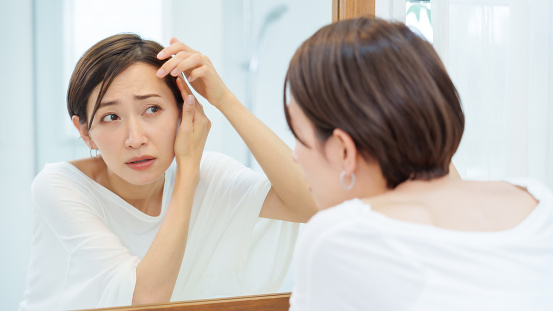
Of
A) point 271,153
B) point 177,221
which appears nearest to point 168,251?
point 177,221

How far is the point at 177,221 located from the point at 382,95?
496 millimetres

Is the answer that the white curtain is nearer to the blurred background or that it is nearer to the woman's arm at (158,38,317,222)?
the blurred background

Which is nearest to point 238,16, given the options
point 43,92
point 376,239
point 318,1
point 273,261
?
point 318,1

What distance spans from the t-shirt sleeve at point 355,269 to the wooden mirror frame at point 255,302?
491mm

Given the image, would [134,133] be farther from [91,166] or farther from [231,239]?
[231,239]

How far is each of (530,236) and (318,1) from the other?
68 centimetres

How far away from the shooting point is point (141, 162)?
94cm

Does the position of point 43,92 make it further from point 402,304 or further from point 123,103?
point 402,304

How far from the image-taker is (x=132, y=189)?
960mm

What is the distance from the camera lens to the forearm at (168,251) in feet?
2.97

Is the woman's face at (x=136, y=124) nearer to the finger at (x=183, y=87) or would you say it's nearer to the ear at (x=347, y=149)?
the finger at (x=183, y=87)

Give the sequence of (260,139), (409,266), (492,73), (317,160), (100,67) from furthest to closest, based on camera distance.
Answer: (492,73) → (260,139) → (100,67) → (317,160) → (409,266)

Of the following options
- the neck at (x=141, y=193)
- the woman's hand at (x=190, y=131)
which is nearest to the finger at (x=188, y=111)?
the woman's hand at (x=190, y=131)

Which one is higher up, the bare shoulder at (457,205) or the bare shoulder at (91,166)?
the bare shoulder at (457,205)
